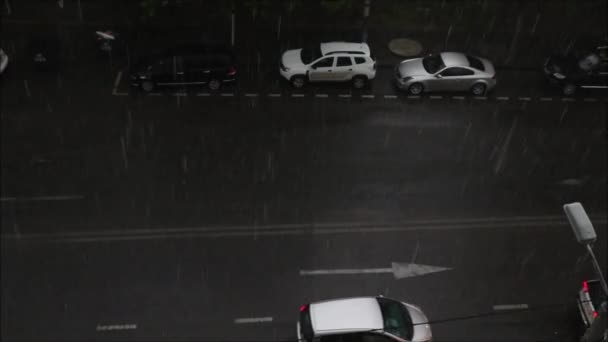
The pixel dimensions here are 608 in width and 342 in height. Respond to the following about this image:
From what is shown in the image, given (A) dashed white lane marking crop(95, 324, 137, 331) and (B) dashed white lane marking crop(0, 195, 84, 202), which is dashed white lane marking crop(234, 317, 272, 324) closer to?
(A) dashed white lane marking crop(95, 324, 137, 331)

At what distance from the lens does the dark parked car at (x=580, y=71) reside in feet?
71.1

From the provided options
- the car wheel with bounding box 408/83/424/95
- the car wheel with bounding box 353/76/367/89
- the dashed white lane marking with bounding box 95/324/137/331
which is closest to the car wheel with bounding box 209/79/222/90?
the car wheel with bounding box 353/76/367/89

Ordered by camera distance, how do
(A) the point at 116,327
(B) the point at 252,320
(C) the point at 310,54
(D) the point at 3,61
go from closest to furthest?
(A) the point at 116,327 < (B) the point at 252,320 < (D) the point at 3,61 < (C) the point at 310,54

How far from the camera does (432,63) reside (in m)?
22.1

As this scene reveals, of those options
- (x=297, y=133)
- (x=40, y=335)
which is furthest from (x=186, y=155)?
(x=40, y=335)

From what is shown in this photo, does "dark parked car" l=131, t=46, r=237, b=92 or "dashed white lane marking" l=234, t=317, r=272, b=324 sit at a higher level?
"dark parked car" l=131, t=46, r=237, b=92

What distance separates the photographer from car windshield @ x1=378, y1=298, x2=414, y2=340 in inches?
526

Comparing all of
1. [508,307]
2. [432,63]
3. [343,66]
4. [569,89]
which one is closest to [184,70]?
[343,66]

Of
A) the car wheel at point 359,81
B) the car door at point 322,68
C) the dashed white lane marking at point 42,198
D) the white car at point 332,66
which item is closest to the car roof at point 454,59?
the white car at point 332,66

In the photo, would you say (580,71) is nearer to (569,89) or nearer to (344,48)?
(569,89)

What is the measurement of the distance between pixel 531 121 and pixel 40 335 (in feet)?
55.0

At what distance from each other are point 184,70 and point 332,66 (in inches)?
210

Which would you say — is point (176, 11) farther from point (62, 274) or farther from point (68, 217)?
point (62, 274)

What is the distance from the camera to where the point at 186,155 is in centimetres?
1903
